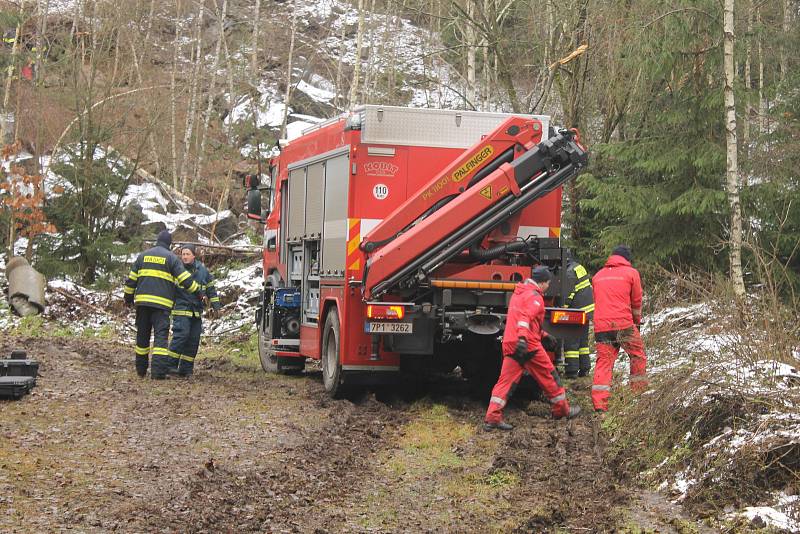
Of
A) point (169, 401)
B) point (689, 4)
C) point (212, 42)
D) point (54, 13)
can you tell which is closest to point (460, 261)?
point (169, 401)

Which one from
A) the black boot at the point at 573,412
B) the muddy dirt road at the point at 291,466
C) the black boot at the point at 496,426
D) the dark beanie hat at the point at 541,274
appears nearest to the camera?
the muddy dirt road at the point at 291,466

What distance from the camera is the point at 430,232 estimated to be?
10.1 meters

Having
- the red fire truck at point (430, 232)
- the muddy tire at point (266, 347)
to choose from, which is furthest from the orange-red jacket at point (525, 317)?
the muddy tire at point (266, 347)

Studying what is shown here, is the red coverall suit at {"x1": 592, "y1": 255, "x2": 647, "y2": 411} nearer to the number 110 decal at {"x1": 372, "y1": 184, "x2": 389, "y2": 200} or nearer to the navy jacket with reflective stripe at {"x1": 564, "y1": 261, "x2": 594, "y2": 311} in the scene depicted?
the navy jacket with reflective stripe at {"x1": 564, "y1": 261, "x2": 594, "y2": 311}

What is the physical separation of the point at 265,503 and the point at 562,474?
2.28 m

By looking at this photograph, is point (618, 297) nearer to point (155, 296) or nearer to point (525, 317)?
point (525, 317)

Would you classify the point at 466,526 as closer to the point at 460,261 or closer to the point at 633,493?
the point at 633,493

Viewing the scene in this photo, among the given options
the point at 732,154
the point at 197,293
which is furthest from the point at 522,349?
the point at 732,154

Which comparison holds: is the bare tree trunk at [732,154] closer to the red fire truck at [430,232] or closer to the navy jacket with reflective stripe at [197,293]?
the red fire truck at [430,232]

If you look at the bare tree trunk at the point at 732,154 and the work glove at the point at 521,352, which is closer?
the work glove at the point at 521,352

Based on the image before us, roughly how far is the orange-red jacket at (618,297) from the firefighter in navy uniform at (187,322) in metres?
5.71

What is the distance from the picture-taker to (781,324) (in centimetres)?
741

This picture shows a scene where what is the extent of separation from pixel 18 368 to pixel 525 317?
585 cm

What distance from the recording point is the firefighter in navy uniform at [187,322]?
13422mm
